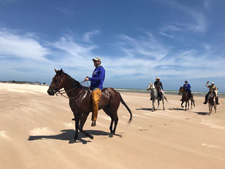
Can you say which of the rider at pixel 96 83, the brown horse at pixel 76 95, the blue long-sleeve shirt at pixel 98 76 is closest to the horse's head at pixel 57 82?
the brown horse at pixel 76 95

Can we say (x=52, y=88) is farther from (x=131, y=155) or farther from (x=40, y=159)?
(x=131, y=155)

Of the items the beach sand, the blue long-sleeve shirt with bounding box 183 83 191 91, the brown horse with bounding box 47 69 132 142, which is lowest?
the beach sand

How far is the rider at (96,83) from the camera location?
16.7ft

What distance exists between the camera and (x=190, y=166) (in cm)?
342

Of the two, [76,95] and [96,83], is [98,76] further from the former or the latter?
[76,95]

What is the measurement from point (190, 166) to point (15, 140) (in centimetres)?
473

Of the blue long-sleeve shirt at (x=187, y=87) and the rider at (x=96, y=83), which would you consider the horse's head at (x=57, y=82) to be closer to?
the rider at (x=96, y=83)

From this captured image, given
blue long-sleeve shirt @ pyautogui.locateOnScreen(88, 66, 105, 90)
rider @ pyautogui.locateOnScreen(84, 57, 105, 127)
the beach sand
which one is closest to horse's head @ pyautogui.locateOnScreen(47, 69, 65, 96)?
rider @ pyautogui.locateOnScreen(84, 57, 105, 127)

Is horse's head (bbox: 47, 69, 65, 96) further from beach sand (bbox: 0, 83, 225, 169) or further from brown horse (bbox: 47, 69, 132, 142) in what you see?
beach sand (bbox: 0, 83, 225, 169)

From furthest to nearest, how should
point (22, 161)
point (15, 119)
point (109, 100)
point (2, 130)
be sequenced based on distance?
point (15, 119) → point (109, 100) → point (2, 130) → point (22, 161)

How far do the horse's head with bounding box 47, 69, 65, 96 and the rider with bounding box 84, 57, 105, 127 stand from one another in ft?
2.43

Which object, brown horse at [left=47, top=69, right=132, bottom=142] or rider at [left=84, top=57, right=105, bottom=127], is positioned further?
rider at [left=84, top=57, right=105, bottom=127]

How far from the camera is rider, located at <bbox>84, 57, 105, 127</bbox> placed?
510cm

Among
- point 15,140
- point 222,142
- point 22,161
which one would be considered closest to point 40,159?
point 22,161
